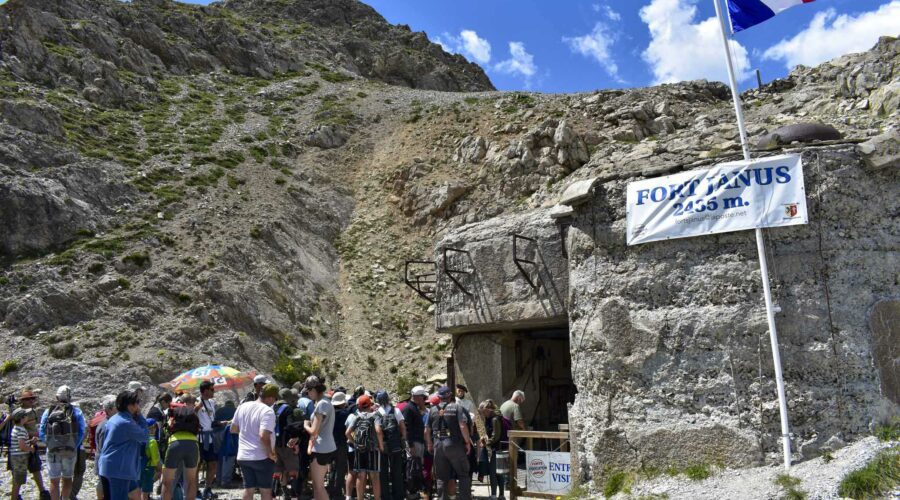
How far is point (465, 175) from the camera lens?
118 feet

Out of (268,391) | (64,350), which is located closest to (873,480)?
(268,391)

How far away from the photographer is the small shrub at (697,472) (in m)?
8.55

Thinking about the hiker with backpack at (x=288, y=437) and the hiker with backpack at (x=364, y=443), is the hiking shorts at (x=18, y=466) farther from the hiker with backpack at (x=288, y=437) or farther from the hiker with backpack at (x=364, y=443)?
the hiker with backpack at (x=364, y=443)

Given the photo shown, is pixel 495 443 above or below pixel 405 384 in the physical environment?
below

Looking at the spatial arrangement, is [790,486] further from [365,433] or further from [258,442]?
[258,442]

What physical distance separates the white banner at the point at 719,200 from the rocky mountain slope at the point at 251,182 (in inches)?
41.3


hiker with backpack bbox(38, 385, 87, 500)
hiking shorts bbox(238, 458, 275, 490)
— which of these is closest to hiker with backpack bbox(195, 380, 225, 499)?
hiker with backpack bbox(38, 385, 87, 500)

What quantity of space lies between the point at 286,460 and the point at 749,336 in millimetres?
6133

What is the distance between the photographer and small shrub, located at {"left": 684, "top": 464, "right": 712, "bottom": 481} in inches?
336

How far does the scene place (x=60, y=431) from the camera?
9297mm

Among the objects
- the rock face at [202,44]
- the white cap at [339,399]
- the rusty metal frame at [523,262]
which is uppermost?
the rock face at [202,44]

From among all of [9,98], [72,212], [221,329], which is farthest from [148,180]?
[221,329]

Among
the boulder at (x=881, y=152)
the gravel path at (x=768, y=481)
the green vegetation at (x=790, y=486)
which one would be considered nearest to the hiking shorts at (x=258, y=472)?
the gravel path at (x=768, y=481)

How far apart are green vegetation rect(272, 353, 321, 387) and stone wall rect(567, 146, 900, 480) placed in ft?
56.0
